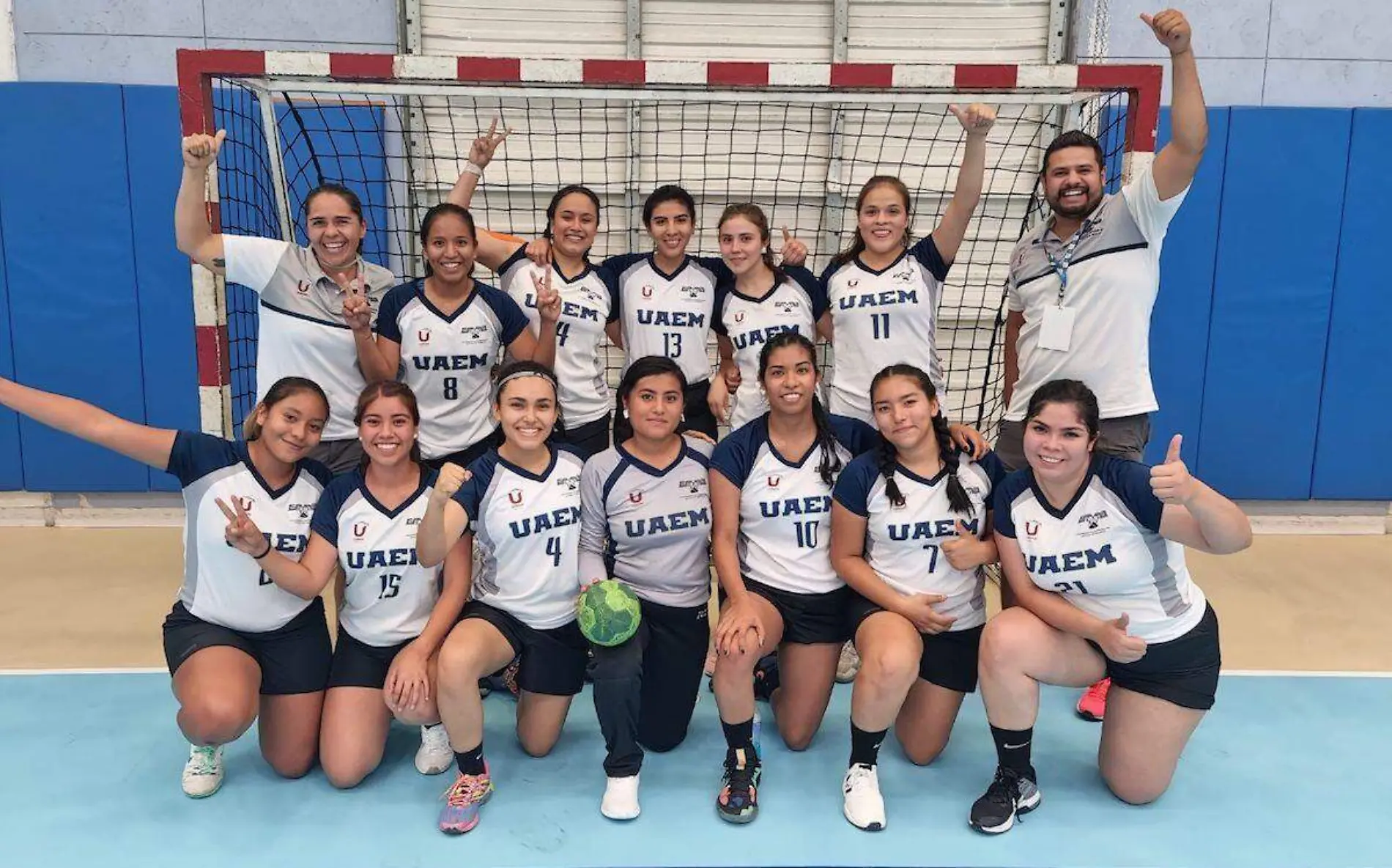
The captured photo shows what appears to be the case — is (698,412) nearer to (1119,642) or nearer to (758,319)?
(758,319)

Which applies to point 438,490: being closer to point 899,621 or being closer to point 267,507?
point 267,507

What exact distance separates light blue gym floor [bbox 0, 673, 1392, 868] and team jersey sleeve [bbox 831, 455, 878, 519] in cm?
86

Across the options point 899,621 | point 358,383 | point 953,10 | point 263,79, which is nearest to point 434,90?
point 263,79

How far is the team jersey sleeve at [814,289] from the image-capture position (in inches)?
141

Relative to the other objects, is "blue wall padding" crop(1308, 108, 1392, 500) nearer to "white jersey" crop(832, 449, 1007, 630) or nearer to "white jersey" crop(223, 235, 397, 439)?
"white jersey" crop(832, 449, 1007, 630)

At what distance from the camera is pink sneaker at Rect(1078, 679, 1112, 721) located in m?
3.42

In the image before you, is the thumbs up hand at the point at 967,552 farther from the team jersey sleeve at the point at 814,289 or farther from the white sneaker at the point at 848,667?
the team jersey sleeve at the point at 814,289

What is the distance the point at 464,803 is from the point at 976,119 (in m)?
2.76

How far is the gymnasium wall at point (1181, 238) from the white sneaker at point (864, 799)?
3.90 meters

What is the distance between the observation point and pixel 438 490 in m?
2.64

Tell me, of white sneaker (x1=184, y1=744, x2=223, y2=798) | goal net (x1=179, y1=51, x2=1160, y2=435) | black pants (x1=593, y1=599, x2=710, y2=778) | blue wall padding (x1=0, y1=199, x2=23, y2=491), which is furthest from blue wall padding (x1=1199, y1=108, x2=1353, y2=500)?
blue wall padding (x1=0, y1=199, x2=23, y2=491)

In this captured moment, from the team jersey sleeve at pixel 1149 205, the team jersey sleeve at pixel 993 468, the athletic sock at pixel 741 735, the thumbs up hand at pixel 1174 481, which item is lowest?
the athletic sock at pixel 741 735

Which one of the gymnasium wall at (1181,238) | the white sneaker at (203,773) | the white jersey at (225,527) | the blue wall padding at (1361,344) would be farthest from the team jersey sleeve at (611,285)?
the blue wall padding at (1361,344)

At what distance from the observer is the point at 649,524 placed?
302 centimetres
